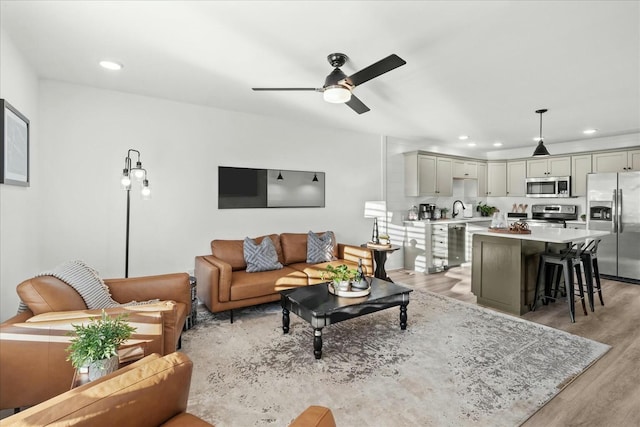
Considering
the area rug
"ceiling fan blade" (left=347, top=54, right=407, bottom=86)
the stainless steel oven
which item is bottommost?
the area rug

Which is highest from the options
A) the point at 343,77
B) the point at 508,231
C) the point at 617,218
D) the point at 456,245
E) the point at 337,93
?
the point at 343,77

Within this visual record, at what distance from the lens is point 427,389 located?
89.9 inches

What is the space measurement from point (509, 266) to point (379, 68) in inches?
113

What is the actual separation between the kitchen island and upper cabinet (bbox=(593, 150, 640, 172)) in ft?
8.63

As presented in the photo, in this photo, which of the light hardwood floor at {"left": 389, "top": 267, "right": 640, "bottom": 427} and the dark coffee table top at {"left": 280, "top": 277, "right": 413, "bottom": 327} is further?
the dark coffee table top at {"left": 280, "top": 277, "right": 413, "bottom": 327}

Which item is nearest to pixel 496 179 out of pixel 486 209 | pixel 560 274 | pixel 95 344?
pixel 486 209

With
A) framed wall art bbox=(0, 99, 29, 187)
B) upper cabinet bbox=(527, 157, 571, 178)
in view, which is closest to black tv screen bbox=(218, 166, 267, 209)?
framed wall art bbox=(0, 99, 29, 187)

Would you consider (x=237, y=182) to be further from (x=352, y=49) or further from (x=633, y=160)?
(x=633, y=160)

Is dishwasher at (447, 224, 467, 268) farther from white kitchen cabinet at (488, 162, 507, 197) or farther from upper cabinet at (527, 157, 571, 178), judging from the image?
upper cabinet at (527, 157, 571, 178)

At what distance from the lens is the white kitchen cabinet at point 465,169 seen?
6.88 m

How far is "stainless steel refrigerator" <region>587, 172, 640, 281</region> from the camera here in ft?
16.8

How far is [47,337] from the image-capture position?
1.74 metres

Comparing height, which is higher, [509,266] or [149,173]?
[149,173]

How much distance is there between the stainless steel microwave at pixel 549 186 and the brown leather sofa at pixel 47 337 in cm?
712
